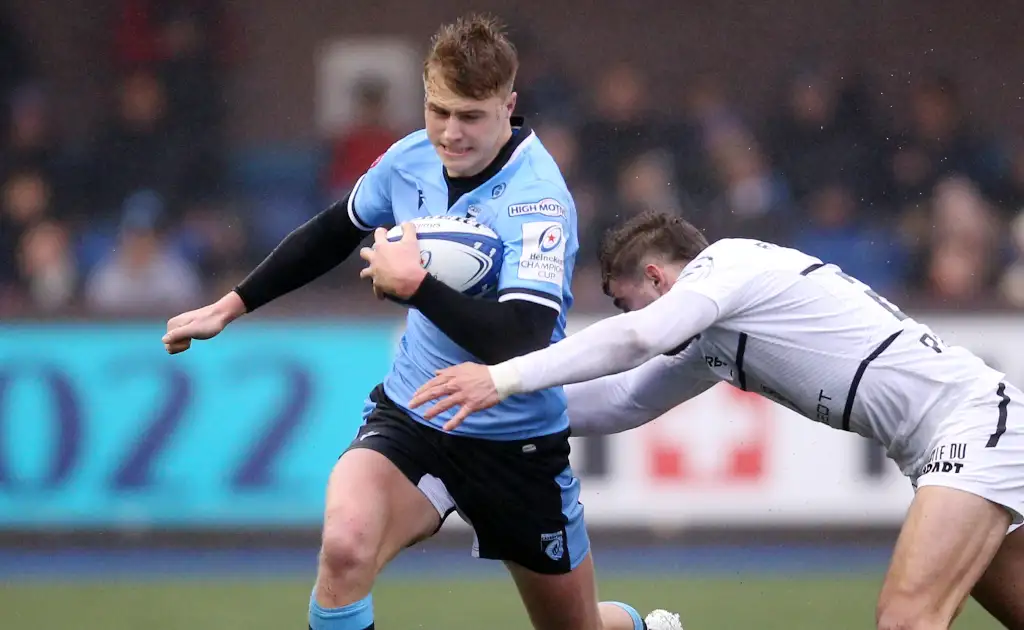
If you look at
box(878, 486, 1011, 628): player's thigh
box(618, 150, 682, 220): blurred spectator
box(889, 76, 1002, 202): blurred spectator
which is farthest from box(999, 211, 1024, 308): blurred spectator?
box(878, 486, 1011, 628): player's thigh

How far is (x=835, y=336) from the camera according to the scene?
480 centimetres

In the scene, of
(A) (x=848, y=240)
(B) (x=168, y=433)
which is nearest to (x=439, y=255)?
→ (B) (x=168, y=433)

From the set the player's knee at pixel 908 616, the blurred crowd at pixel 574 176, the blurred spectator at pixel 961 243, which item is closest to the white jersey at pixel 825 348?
the player's knee at pixel 908 616

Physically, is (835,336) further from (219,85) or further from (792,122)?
(219,85)

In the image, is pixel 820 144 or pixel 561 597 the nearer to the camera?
pixel 561 597

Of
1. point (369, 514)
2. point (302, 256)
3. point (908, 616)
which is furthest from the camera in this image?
point (302, 256)

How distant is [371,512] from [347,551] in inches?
5.9

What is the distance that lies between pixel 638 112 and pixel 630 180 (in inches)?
30.3

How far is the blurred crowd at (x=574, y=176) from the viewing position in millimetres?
10469

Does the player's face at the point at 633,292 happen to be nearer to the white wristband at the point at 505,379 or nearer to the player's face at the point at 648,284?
the player's face at the point at 648,284

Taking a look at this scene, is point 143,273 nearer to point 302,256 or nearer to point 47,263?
point 47,263

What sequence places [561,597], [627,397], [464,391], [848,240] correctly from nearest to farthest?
[464,391] < [561,597] < [627,397] < [848,240]

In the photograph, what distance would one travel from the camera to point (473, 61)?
462 centimetres

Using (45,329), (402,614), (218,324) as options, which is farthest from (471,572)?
(218,324)
